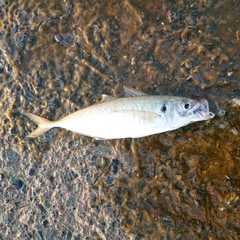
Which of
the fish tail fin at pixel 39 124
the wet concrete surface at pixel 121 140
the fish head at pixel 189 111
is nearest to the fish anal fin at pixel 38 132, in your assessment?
the fish tail fin at pixel 39 124

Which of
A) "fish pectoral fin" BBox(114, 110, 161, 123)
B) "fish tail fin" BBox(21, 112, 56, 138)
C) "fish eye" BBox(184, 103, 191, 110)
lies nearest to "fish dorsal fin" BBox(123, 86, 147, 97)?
"fish pectoral fin" BBox(114, 110, 161, 123)

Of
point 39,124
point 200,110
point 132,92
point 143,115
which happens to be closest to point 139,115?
point 143,115

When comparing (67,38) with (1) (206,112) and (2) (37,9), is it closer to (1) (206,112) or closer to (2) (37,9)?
(2) (37,9)

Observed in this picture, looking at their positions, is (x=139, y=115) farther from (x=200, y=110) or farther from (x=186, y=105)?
(x=200, y=110)

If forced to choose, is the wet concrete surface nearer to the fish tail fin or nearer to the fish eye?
the fish tail fin

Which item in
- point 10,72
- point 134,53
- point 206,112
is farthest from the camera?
point 10,72

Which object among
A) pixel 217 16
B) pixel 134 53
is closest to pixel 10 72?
pixel 134 53
